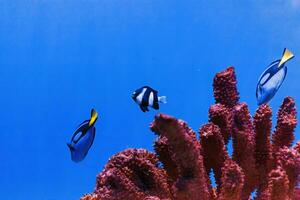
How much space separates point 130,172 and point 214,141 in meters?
0.53

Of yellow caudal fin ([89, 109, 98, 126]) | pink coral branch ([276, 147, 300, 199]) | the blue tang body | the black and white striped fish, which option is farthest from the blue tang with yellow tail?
pink coral branch ([276, 147, 300, 199])

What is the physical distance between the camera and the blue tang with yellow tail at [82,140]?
4.76 m

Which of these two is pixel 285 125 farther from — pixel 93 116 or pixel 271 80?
pixel 93 116

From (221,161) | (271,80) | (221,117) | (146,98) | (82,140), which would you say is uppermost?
(146,98)

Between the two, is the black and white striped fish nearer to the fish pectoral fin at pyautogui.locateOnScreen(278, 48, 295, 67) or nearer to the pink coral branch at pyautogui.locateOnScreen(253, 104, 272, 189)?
the fish pectoral fin at pyautogui.locateOnScreen(278, 48, 295, 67)

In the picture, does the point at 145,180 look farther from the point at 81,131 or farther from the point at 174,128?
the point at 81,131

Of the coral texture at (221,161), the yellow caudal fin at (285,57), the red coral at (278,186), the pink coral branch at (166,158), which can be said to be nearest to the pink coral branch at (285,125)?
the coral texture at (221,161)

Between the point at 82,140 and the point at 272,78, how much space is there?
2.07m

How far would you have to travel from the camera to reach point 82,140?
481 centimetres

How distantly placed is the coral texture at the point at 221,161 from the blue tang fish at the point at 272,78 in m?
1.19

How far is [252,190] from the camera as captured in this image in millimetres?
2654

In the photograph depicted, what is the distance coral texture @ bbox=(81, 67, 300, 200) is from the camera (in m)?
2.02

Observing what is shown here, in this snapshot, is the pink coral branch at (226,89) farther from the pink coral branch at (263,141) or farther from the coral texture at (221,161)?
the pink coral branch at (263,141)

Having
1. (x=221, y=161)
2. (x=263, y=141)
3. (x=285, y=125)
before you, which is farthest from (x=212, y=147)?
(x=285, y=125)
